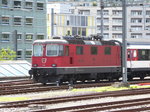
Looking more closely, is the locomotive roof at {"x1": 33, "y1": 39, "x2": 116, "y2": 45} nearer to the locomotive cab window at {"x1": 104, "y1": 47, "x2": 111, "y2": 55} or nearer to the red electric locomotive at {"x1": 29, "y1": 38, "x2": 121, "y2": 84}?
the red electric locomotive at {"x1": 29, "y1": 38, "x2": 121, "y2": 84}

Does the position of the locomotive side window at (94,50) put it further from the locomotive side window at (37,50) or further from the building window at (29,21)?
the building window at (29,21)

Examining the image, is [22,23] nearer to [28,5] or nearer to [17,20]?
[17,20]

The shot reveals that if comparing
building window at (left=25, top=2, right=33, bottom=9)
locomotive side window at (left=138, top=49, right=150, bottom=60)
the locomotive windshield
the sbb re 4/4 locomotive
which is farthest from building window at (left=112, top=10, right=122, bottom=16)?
the locomotive windshield

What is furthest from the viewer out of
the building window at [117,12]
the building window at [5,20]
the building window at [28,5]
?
the building window at [117,12]

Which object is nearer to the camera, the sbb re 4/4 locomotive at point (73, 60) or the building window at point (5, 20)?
the sbb re 4/4 locomotive at point (73, 60)

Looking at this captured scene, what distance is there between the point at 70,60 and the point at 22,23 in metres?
54.3

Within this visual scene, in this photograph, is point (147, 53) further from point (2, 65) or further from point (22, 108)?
point (22, 108)

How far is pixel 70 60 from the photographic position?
31.9m

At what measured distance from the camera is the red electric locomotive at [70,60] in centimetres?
3122

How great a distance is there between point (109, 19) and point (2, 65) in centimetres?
8463

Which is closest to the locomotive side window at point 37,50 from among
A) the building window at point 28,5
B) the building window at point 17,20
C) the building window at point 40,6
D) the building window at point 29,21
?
the building window at point 17,20

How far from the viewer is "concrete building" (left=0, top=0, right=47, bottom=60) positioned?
82.4m

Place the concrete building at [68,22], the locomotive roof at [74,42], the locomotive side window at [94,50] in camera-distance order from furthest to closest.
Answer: the concrete building at [68,22], the locomotive side window at [94,50], the locomotive roof at [74,42]

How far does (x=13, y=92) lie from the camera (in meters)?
25.4
